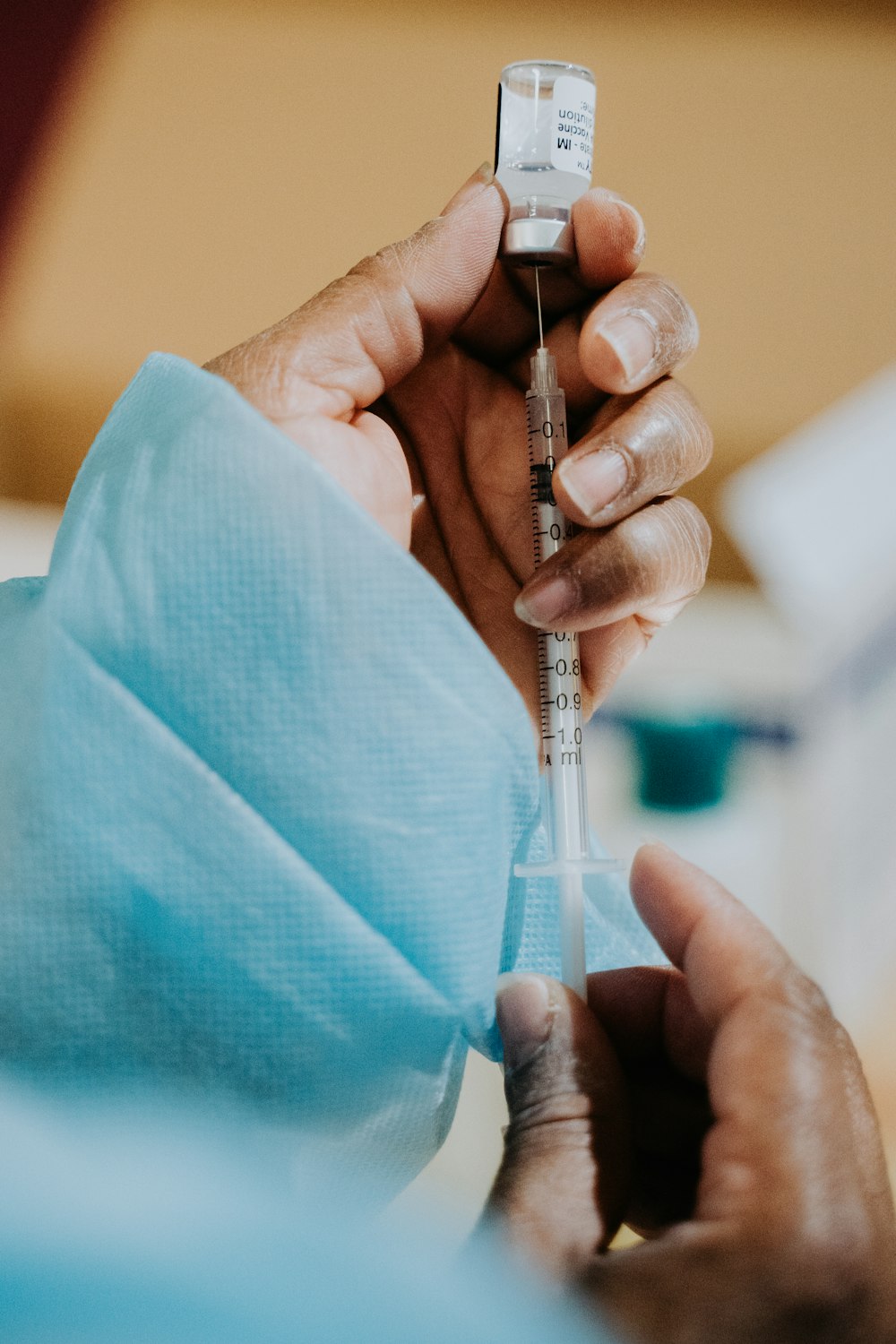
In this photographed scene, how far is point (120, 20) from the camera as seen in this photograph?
4.69 feet

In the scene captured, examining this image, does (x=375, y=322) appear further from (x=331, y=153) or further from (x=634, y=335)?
(x=331, y=153)

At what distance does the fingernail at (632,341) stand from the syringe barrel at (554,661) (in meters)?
0.07

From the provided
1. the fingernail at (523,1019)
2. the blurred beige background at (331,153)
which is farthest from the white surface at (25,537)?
the fingernail at (523,1019)

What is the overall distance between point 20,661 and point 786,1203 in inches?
19.5

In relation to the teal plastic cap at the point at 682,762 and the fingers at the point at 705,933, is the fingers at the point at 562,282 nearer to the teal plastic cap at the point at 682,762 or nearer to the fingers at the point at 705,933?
the fingers at the point at 705,933

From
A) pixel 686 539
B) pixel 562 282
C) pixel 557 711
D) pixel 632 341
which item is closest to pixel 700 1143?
pixel 557 711

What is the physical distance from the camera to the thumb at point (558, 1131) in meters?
0.49

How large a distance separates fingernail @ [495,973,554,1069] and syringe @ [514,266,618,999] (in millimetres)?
60

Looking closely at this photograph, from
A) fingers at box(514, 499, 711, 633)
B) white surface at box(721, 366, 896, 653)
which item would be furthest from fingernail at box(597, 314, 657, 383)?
white surface at box(721, 366, 896, 653)

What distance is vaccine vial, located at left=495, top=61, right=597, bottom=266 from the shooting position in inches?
28.0

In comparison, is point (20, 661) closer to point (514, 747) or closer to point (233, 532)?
point (233, 532)

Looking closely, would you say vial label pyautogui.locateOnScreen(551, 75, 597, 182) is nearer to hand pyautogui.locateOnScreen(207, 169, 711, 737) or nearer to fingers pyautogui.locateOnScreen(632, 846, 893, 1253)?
hand pyautogui.locateOnScreen(207, 169, 711, 737)

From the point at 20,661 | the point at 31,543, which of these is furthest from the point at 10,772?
the point at 31,543

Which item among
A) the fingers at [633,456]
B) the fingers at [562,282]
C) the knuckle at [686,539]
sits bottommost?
the knuckle at [686,539]
